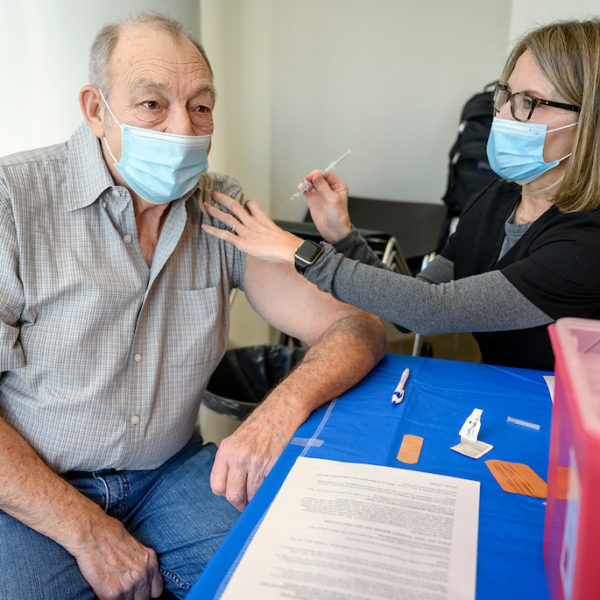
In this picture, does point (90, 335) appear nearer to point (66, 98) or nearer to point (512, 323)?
point (512, 323)

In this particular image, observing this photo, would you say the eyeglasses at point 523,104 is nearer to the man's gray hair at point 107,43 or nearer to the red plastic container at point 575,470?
the man's gray hair at point 107,43

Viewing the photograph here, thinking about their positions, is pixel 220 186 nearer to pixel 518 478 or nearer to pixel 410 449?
pixel 410 449

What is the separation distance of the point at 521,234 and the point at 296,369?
2.35ft

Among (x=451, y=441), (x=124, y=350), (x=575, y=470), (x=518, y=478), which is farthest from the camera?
(x=124, y=350)

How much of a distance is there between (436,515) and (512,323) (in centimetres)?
62

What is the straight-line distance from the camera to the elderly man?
1.08m

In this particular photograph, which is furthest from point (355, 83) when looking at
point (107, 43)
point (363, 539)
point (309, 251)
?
point (363, 539)

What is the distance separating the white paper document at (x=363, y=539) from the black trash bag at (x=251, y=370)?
1.14 metres

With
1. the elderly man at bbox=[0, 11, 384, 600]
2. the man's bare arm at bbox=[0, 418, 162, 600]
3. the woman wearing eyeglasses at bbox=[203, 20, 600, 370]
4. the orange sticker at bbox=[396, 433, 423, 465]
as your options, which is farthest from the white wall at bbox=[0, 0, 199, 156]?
the orange sticker at bbox=[396, 433, 423, 465]

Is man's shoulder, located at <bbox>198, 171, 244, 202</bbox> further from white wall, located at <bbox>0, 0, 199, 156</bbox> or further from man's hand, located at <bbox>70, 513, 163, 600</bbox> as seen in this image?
man's hand, located at <bbox>70, 513, 163, 600</bbox>

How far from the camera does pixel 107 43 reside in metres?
1.28

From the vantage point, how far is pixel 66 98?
1.94m

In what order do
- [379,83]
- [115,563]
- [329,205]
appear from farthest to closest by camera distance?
[379,83], [329,205], [115,563]

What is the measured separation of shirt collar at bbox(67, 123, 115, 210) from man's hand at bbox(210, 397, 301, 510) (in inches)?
22.5
